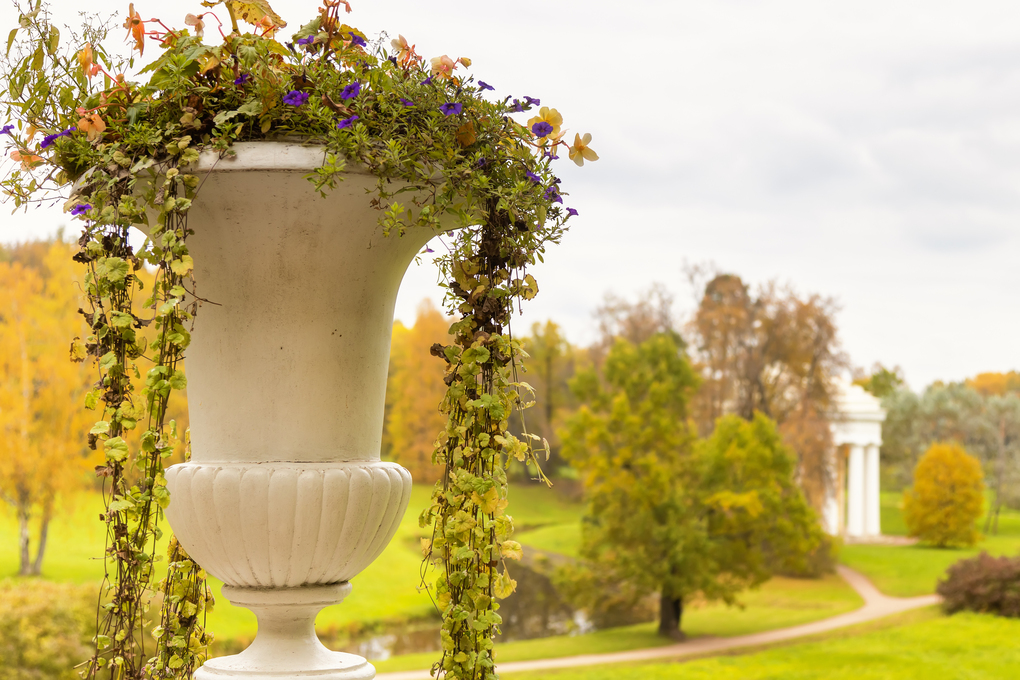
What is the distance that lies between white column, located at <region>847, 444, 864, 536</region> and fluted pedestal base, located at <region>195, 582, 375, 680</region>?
24.3 metres

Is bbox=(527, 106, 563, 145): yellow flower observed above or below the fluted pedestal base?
above

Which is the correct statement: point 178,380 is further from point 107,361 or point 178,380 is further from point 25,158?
point 25,158

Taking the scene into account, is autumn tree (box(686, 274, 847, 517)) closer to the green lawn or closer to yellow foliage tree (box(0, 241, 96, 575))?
the green lawn

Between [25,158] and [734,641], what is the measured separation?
14.2 m

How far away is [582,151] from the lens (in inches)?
68.4

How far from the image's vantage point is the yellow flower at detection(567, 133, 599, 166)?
1.73 meters

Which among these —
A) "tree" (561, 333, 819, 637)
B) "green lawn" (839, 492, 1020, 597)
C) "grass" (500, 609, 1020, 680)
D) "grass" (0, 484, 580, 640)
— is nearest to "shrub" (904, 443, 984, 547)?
"green lawn" (839, 492, 1020, 597)

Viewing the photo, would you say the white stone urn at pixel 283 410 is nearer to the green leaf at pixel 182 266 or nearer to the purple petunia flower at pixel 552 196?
the green leaf at pixel 182 266

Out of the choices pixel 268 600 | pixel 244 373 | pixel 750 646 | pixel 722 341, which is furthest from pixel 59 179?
pixel 722 341

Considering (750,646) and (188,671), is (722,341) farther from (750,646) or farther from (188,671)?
(188,671)

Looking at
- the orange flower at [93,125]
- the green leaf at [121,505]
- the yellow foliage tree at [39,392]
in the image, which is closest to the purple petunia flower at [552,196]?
the orange flower at [93,125]

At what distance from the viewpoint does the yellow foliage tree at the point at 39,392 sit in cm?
1434

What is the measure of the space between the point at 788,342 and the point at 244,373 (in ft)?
67.1

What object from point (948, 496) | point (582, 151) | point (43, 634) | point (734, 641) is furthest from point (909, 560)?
point (582, 151)
